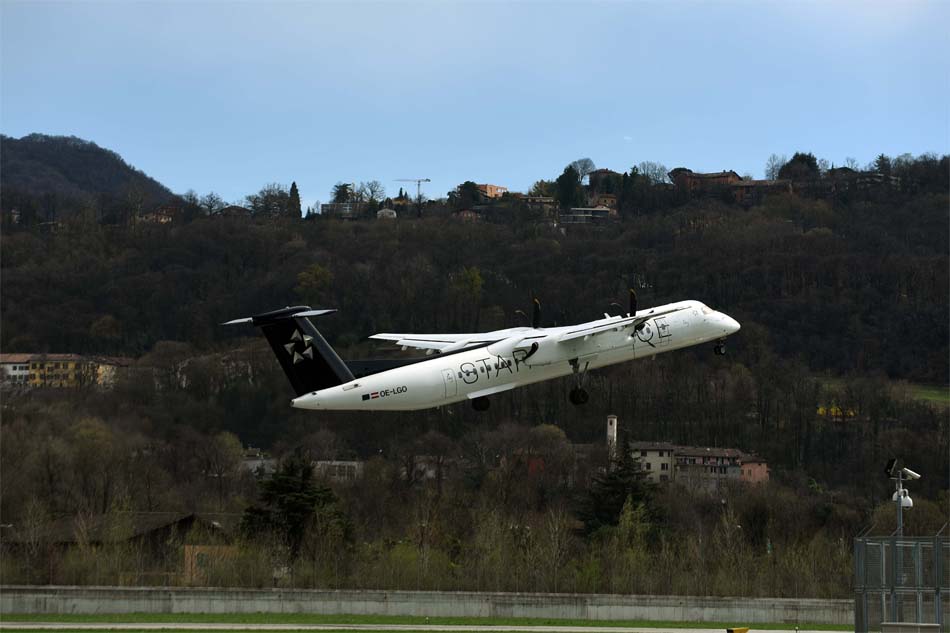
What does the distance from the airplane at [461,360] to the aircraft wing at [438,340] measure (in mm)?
80

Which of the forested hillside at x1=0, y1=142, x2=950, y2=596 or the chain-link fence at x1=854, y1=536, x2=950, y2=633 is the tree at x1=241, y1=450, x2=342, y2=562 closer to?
the forested hillside at x1=0, y1=142, x2=950, y2=596

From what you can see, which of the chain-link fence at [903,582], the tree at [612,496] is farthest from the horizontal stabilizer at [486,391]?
the tree at [612,496]

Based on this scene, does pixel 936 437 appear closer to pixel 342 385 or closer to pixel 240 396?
pixel 240 396

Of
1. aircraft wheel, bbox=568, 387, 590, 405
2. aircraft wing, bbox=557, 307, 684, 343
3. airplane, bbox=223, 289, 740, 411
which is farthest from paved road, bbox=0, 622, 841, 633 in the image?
aircraft wing, bbox=557, 307, 684, 343

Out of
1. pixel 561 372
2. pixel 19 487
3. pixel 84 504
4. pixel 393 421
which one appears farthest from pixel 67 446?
pixel 561 372

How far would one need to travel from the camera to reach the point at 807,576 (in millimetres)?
95750

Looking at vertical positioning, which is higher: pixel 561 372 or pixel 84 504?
pixel 561 372

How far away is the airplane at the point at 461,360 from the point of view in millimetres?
66438

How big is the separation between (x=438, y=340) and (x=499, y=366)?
7407 mm

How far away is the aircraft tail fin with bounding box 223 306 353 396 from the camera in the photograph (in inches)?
2719

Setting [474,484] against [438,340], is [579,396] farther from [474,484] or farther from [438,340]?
[474,484]

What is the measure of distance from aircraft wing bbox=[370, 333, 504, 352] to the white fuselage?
4.17ft

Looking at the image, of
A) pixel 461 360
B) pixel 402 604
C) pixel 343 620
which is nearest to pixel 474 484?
pixel 402 604

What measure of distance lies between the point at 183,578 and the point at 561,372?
1286 inches
